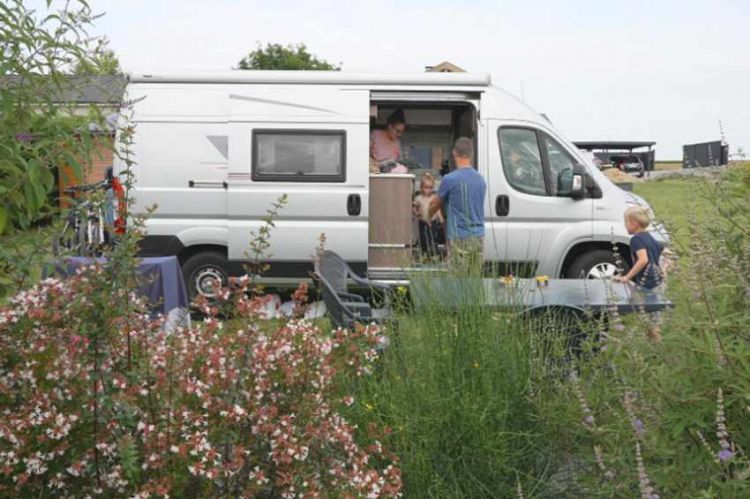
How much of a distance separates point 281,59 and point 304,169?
157 ft

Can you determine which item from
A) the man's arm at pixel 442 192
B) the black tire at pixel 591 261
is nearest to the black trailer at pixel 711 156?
the man's arm at pixel 442 192

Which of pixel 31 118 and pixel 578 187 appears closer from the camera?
pixel 31 118

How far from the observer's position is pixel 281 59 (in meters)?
57.0

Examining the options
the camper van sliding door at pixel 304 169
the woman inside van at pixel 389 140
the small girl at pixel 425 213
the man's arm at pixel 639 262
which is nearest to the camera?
the man's arm at pixel 639 262

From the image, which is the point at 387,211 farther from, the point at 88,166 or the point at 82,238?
the point at 88,166

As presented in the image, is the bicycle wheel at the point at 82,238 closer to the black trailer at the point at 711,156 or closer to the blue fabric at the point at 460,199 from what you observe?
the black trailer at the point at 711,156

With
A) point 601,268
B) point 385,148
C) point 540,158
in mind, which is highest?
point 385,148

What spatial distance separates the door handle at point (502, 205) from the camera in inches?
412

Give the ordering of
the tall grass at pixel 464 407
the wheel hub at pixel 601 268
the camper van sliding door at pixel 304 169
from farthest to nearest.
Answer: the wheel hub at pixel 601 268, the camper van sliding door at pixel 304 169, the tall grass at pixel 464 407

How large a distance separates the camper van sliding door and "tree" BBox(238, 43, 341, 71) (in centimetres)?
4641

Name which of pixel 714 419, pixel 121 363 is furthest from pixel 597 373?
pixel 121 363

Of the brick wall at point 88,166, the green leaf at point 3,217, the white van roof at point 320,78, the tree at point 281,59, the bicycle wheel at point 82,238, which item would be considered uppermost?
the tree at point 281,59

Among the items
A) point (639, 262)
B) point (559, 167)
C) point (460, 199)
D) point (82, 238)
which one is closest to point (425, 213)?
point (559, 167)

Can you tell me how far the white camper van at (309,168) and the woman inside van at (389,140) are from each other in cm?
111
